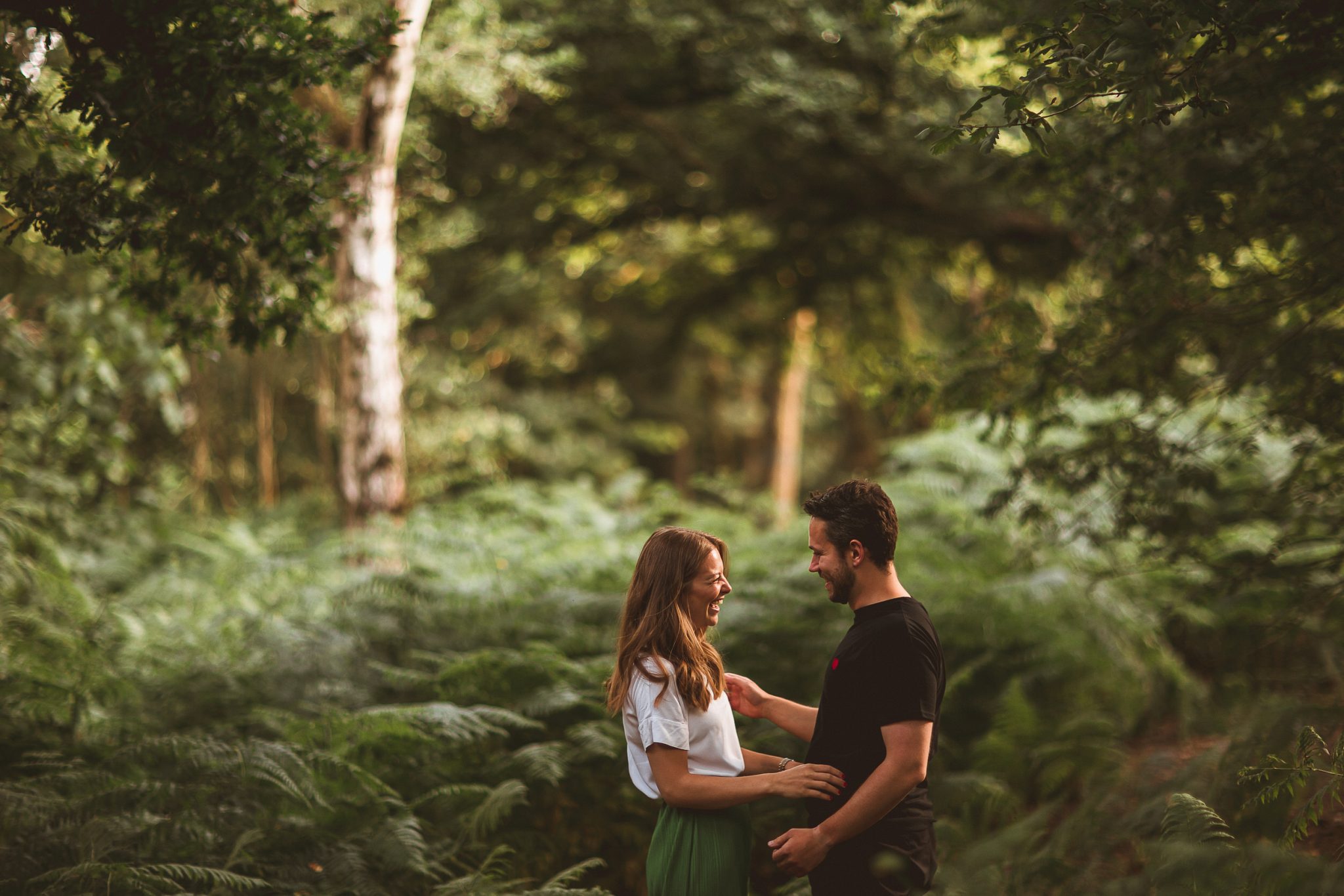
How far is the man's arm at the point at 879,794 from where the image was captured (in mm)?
2648

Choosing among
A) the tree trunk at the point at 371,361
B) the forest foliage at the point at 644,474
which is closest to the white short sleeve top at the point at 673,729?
the forest foliage at the point at 644,474

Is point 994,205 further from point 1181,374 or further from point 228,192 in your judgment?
point 228,192

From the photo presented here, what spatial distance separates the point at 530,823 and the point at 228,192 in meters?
3.45

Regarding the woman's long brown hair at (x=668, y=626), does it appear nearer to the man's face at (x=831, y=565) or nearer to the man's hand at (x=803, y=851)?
the man's face at (x=831, y=565)

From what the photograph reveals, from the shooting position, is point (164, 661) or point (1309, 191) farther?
point (164, 661)

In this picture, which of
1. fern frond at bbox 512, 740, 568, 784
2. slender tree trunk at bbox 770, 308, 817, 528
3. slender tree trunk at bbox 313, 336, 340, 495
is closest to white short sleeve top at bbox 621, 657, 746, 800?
fern frond at bbox 512, 740, 568, 784

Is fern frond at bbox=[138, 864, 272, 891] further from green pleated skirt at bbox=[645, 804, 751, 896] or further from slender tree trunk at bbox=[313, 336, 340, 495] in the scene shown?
slender tree trunk at bbox=[313, 336, 340, 495]

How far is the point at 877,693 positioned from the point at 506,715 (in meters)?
2.71

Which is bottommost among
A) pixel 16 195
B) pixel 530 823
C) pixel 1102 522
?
pixel 530 823

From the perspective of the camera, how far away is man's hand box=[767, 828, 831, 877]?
271cm

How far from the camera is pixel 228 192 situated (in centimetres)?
404

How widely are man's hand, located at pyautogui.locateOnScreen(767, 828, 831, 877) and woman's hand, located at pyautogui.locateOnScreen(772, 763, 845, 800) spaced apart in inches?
4.1

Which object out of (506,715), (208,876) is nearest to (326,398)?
(506,715)

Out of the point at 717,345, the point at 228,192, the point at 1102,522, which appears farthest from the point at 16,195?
the point at 717,345
